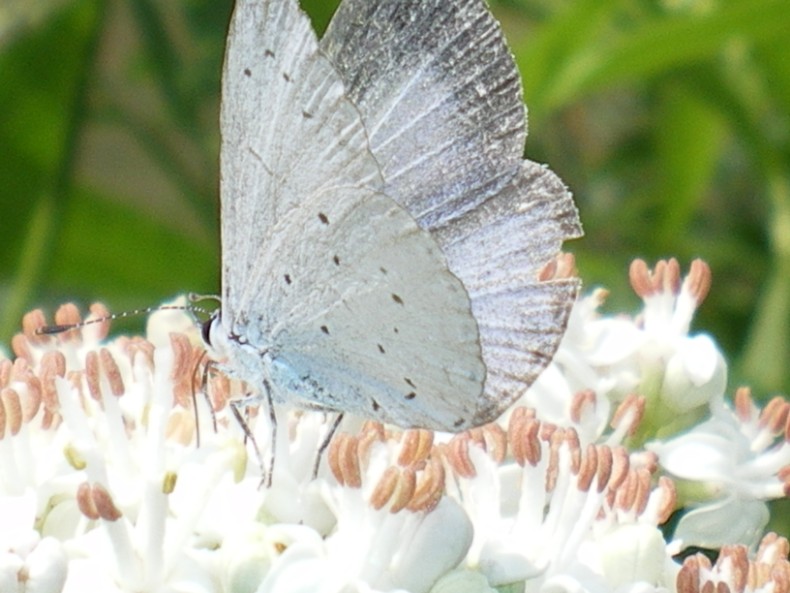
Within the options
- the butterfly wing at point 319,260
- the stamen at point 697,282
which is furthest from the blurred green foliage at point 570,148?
the butterfly wing at point 319,260

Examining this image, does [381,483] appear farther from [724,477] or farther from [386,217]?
[724,477]

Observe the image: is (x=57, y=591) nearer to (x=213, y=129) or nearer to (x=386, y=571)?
(x=386, y=571)

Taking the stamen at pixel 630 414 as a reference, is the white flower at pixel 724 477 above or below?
below

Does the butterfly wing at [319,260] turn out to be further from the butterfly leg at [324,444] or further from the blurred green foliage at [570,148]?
the blurred green foliage at [570,148]

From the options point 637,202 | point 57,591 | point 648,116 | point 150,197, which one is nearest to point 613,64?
point 637,202

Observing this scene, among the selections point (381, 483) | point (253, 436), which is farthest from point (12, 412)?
point (381, 483)

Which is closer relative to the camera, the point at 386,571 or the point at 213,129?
the point at 386,571
